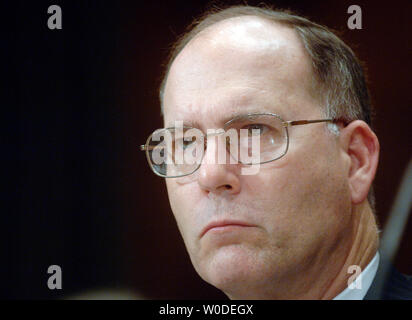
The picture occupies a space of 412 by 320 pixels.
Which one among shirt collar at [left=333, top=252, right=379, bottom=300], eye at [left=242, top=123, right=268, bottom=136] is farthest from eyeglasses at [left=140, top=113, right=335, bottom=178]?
shirt collar at [left=333, top=252, right=379, bottom=300]

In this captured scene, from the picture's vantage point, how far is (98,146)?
5.99ft

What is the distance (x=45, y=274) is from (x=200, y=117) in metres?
0.86

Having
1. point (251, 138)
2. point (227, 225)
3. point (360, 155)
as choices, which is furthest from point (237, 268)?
point (360, 155)

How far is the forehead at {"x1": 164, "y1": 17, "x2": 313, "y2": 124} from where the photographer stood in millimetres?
1399

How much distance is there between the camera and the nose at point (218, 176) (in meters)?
1.33

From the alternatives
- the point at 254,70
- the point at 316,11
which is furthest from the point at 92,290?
the point at 316,11

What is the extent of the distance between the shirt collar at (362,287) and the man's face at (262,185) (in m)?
0.09

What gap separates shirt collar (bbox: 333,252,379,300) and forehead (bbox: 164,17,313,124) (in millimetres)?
507

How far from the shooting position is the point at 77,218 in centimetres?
181

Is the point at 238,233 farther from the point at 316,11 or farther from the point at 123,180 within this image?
the point at 316,11

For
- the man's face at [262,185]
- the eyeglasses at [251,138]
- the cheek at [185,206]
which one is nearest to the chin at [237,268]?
the man's face at [262,185]

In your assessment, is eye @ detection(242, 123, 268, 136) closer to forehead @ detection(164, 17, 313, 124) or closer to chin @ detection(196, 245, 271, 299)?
forehead @ detection(164, 17, 313, 124)

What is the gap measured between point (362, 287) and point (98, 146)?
101 centimetres

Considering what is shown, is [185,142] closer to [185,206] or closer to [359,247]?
[185,206]
